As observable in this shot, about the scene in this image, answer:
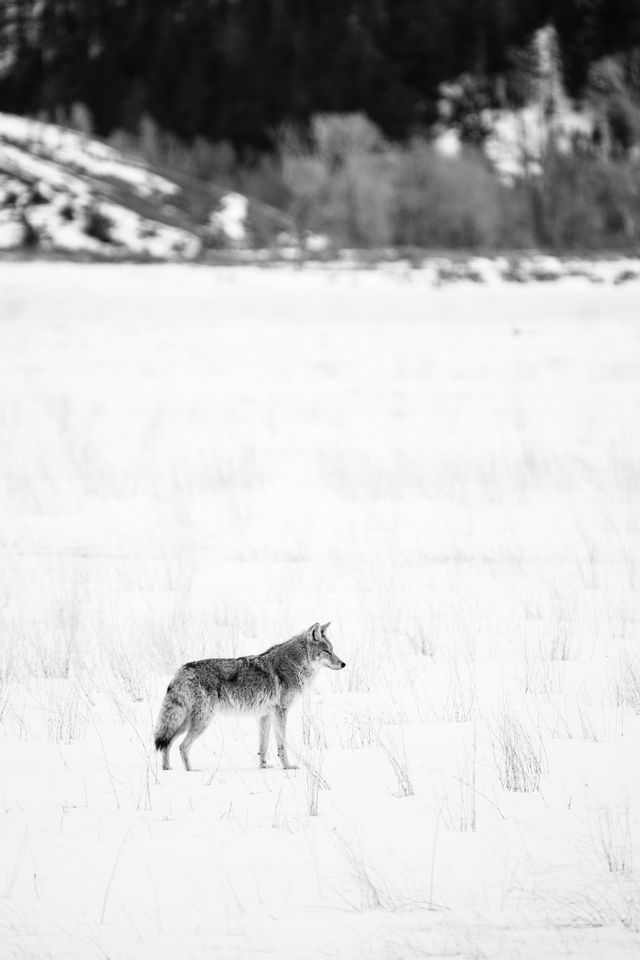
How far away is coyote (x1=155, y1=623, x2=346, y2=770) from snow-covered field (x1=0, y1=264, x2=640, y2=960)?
0.24m

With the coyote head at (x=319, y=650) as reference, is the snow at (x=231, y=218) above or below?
below

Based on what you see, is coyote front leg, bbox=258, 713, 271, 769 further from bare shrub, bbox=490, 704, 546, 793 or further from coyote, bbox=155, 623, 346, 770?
bare shrub, bbox=490, 704, 546, 793

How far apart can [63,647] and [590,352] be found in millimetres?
19330

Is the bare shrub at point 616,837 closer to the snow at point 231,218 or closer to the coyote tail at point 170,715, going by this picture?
the coyote tail at point 170,715

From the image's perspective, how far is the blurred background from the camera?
62.1 metres

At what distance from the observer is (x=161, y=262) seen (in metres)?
41.5

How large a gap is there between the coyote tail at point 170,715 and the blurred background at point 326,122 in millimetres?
42339

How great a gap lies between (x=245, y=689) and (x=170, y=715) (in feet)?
1.28

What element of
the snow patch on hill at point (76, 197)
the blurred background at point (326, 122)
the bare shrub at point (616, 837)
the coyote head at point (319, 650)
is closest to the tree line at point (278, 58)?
the blurred background at point (326, 122)

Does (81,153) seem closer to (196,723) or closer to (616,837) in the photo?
(196,723)

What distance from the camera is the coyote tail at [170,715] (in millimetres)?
5062

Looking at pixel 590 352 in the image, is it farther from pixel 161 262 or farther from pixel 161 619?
pixel 161 262

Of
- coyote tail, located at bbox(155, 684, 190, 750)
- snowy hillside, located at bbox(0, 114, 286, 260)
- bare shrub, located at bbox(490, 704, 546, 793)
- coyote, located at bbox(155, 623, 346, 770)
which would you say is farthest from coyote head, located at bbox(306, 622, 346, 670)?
snowy hillside, located at bbox(0, 114, 286, 260)

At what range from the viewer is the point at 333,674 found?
706 centimetres
